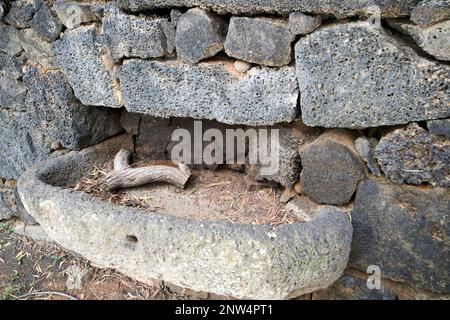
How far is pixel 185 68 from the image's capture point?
1918 millimetres

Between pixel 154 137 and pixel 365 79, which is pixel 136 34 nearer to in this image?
pixel 154 137

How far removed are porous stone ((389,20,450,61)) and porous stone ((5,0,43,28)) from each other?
5.45 ft

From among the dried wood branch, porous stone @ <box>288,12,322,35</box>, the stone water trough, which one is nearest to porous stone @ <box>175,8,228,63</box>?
porous stone @ <box>288,12,322,35</box>

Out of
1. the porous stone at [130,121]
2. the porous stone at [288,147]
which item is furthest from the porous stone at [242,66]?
the porous stone at [130,121]

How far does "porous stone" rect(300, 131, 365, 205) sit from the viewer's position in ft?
6.03

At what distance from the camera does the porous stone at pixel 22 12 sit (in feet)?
7.06

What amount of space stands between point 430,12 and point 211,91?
2.87ft

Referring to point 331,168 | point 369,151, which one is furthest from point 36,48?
point 369,151

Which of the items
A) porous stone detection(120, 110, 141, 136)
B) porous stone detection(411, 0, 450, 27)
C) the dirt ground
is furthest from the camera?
porous stone detection(120, 110, 141, 136)

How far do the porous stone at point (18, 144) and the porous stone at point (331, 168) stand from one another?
4.65 feet

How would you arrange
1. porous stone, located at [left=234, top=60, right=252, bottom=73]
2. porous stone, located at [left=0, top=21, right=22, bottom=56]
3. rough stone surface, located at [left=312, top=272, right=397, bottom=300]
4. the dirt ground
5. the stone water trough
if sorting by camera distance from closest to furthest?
the stone water trough, porous stone, located at [left=234, top=60, right=252, bottom=73], rough stone surface, located at [left=312, top=272, right=397, bottom=300], the dirt ground, porous stone, located at [left=0, top=21, right=22, bottom=56]

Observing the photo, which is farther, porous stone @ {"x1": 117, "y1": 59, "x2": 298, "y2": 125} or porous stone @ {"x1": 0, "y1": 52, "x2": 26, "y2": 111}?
porous stone @ {"x1": 0, "y1": 52, "x2": 26, "y2": 111}

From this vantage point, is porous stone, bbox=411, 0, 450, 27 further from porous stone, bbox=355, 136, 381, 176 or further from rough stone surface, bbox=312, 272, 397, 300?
rough stone surface, bbox=312, 272, 397, 300

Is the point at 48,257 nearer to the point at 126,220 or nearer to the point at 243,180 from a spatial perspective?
the point at 126,220
